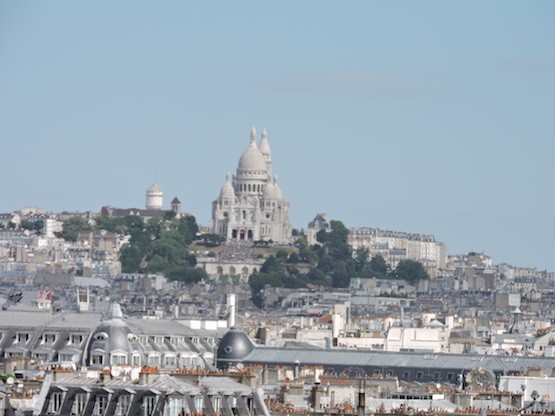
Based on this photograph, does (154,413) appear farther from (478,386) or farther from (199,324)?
(199,324)

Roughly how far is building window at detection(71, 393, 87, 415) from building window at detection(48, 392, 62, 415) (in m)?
0.21

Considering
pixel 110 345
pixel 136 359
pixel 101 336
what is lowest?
A: pixel 136 359

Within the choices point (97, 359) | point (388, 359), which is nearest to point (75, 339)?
point (388, 359)

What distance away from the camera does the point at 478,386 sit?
234ft

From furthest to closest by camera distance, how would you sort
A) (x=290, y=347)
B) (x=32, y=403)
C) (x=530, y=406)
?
(x=290, y=347), (x=530, y=406), (x=32, y=403)

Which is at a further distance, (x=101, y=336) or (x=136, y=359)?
(x=136, y=359)

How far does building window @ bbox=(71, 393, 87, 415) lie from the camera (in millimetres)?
46272

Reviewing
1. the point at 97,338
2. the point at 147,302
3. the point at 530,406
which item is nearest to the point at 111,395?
the point at 530,406

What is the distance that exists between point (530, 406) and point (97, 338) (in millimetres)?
9842

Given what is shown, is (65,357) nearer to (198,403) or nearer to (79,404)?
(79,404)

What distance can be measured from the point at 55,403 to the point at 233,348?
32121 millimetres

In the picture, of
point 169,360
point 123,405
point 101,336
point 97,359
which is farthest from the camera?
point 169,360

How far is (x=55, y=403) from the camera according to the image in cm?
4688

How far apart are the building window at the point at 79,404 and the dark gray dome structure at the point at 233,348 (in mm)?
29200
